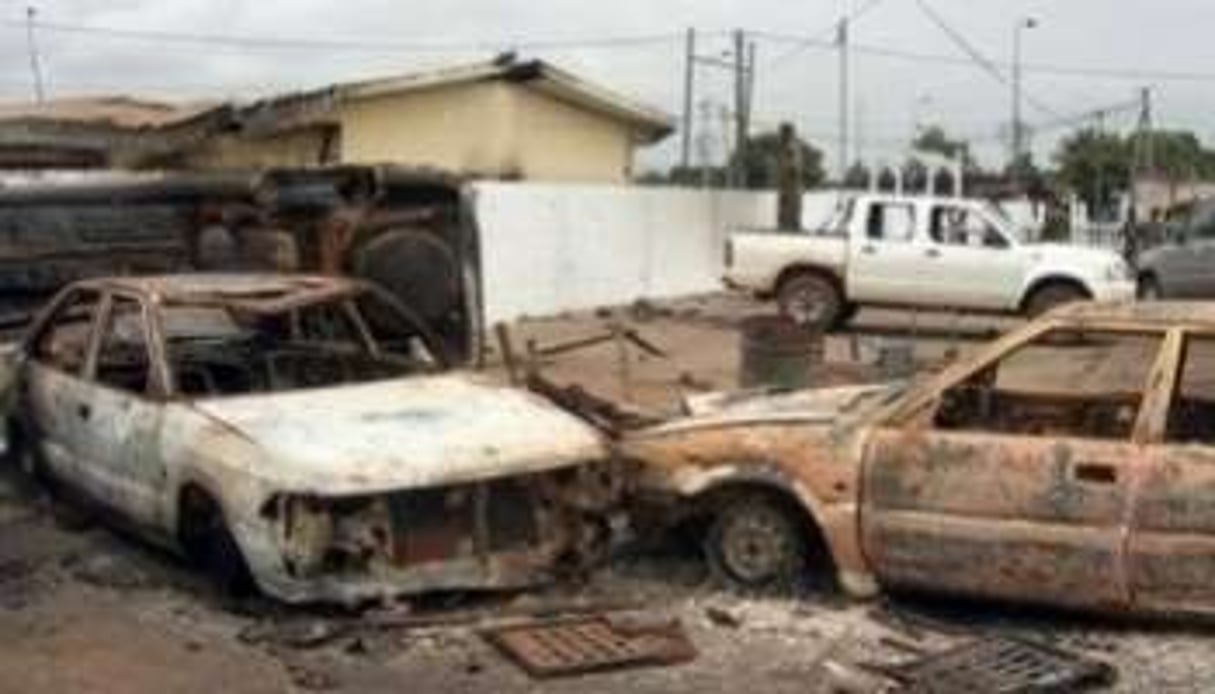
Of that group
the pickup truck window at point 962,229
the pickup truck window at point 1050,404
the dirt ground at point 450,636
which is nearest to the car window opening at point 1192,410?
the pickup truck window at point 1050,404

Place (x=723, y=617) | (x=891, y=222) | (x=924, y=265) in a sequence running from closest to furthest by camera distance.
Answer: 1. (x=723, y=617)
2. (x=924, y=265)
3. (x=891, y=222)

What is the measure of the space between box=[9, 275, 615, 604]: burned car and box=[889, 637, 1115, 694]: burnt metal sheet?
1.87 m

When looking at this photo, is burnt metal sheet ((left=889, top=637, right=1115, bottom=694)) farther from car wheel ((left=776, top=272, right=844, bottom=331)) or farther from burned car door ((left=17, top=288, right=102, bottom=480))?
car wheel ((left=776, top=272, right=844, bottom=331))

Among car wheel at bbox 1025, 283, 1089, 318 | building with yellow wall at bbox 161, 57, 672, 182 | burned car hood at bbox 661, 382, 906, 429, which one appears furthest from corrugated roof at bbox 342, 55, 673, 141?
burned car hood at bbox 661, 382, 906, 429

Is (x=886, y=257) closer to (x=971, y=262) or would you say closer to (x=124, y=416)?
(x=971, y=262)

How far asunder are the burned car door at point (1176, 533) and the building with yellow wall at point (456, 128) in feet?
58.7

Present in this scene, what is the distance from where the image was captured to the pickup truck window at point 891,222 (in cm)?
2606

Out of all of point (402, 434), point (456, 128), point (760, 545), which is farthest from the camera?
point (456, 128)

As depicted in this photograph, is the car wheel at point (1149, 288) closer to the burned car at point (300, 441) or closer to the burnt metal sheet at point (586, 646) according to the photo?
the burned car at point (300, 441)

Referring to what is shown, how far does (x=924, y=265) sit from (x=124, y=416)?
17.3 m

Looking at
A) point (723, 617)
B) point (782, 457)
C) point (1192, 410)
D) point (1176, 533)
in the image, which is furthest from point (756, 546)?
point (1192, 410)

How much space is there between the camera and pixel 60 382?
417 inches

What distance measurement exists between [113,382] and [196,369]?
42 cm

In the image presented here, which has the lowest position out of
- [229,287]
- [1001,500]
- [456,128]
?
[1001,500]
